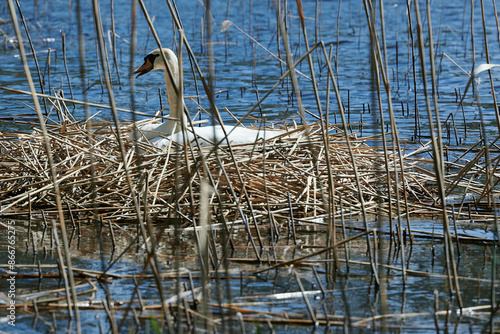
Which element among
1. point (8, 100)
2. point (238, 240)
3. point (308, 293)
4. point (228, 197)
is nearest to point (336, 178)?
point (228, 197)

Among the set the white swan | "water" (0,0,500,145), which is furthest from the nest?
"water" (0,0,500,145)

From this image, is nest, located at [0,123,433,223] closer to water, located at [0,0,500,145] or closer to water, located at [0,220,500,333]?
water, located at [0,220,500,333]

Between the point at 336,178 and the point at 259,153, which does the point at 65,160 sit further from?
the point at 336,178

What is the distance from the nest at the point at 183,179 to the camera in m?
4.21

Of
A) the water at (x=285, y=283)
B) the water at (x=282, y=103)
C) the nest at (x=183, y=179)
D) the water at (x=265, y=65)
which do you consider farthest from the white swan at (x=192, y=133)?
the water at (x=285, y=283)

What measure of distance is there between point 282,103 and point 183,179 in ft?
15.0

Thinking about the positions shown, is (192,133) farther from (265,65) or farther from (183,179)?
(265,65)

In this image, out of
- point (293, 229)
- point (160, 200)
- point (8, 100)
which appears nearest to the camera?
point (293, 229)

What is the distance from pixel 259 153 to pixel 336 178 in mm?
563

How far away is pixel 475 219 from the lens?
161 inches

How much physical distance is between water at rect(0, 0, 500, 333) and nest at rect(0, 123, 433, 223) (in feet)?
1.05

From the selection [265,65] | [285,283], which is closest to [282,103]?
[265,65]

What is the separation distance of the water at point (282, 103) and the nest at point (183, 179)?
320 millimetres

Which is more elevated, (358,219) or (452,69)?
(452,69)
